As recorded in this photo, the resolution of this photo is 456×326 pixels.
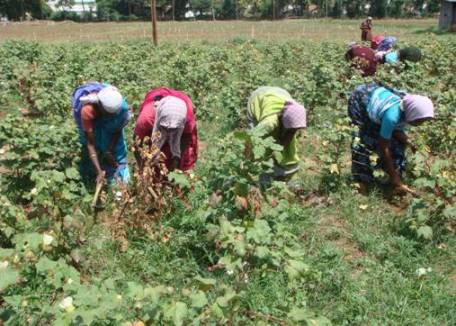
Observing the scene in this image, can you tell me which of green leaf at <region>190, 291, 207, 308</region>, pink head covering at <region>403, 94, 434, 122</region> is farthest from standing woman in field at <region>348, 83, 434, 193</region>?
green leaf at <region>190, 291, 207, 308</region>

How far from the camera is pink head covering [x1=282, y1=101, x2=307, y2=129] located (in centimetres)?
362

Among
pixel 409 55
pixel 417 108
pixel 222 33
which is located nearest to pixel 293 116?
pixel 417 108

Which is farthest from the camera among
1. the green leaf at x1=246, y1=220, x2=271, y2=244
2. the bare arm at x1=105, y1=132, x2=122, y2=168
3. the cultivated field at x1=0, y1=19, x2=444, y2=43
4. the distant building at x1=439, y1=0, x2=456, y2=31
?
the distant building at x1=439, y1=0, x2=456, y2=31

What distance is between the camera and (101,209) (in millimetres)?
4227

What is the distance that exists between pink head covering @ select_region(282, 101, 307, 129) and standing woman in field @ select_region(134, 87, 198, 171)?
29.7 inches

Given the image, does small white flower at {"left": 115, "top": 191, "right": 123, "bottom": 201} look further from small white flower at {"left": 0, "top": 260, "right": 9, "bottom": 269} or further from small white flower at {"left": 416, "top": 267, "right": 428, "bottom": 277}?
small white flower at {"left": 416, "top": 267, "right": 428, "bottom": 277}

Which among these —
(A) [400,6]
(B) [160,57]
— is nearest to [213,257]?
(B) [160,57]

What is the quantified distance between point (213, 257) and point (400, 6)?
54.6 m

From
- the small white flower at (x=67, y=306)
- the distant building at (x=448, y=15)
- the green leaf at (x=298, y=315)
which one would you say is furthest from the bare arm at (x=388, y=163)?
the distant building at (x=448, y=15)

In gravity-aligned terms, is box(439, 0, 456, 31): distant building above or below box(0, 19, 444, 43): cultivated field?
above

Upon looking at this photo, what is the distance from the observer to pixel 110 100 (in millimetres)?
4020

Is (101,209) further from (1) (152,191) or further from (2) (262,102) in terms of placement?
(2) (262,102)

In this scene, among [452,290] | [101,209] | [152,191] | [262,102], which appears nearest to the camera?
[452,290]

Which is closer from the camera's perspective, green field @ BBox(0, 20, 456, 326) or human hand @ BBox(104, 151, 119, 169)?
green field @ BBox(0, 20, 456, 326)
